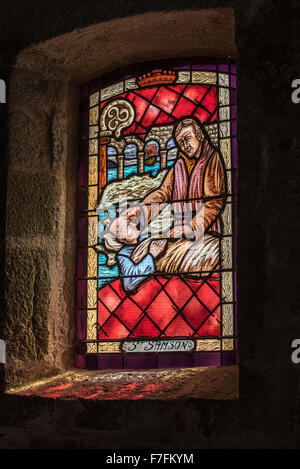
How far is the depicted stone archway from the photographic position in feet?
8.52

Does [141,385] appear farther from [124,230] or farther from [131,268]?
[124,230]

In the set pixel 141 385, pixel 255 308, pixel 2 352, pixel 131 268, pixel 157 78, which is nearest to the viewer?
pixel 255 308

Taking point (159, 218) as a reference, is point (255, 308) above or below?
below

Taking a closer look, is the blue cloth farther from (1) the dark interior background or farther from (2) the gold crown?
(2) the gold crown

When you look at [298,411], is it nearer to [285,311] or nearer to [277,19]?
[285,311]

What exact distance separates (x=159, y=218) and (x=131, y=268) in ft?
0.79

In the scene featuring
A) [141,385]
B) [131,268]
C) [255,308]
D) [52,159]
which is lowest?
[141,385]

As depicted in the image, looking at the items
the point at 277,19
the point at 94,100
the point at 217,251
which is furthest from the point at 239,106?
the point at 94,100

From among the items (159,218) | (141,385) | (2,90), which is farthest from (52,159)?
(141,385)

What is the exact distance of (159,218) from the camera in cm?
276

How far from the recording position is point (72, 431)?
7.59 feet

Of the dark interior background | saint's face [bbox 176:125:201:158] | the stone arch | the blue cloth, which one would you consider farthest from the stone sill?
the stone arch

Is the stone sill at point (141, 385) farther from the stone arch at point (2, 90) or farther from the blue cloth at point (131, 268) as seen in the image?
the stone arch at point (2, 90)

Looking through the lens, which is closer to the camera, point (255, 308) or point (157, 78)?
point (255, 308)
